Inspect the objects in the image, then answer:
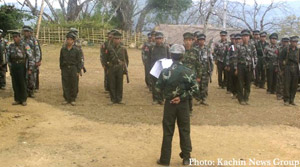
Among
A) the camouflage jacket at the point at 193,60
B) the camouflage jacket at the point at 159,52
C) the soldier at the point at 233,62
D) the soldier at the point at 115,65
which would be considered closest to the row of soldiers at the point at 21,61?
the soldier at the point at 115,65

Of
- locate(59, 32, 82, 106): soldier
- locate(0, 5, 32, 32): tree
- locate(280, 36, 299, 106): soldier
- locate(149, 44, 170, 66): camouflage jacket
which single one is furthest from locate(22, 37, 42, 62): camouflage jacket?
locate(280, 36, 299, 106): soldier

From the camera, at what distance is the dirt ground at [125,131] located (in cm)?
590

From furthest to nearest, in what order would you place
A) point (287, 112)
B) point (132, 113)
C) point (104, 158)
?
point (287, 112)
point (132, 113)
point (104, 158)

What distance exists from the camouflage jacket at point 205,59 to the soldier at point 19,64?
439 cm

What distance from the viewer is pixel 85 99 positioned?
1042 cm

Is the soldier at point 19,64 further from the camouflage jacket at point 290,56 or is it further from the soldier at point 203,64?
the camouflage jacket at point 290,56

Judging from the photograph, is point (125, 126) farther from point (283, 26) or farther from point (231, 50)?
point (283, 26)

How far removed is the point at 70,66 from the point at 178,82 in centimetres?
483

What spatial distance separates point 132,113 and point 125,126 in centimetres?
117

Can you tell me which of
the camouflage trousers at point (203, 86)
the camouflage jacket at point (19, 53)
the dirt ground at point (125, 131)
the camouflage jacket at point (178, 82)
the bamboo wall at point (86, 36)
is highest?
the bamboo wall at point (86, 36)

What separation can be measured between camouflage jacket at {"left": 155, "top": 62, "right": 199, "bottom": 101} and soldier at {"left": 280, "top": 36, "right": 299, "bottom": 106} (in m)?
5.55

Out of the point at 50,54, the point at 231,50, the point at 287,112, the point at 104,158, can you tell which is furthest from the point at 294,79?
the point at 50,54

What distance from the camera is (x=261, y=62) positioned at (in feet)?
43.3

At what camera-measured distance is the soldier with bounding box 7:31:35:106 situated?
9.16 m
